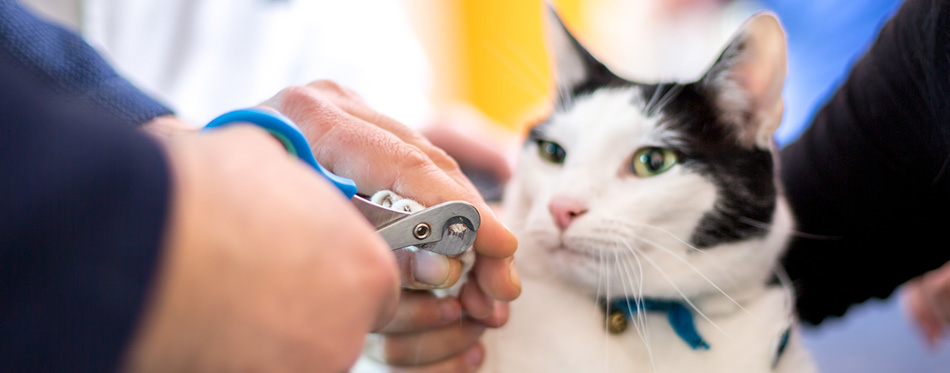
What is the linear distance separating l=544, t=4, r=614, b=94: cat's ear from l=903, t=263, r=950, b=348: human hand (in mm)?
807

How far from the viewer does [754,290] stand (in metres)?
0.74

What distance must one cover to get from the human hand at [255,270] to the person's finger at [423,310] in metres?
0.29

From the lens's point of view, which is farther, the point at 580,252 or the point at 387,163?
the point at 580,252

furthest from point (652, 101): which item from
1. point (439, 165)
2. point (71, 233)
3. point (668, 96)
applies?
point (71, 233)

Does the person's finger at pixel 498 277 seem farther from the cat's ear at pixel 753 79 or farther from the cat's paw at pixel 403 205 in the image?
the cat's ear at pixel 753 79

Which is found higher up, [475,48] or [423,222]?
[423,222]

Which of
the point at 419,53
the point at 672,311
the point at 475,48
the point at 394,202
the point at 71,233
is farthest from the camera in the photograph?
the point at 475,48

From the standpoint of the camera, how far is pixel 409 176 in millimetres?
501

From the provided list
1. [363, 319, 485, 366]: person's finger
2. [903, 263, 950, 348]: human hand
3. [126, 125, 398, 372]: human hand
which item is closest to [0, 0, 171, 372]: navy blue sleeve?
[126, 125, 398, 372]: human hand

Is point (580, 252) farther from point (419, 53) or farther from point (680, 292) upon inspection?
point (419, 53)

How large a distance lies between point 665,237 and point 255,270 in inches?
20.6

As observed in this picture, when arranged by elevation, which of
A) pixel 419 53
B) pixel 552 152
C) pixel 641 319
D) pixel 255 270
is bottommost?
pixel 419 53

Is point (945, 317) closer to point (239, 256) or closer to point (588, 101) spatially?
point (588, 101)

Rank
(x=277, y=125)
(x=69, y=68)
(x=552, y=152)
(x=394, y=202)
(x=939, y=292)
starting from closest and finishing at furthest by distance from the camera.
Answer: (x=277, y=125), (x=394, y=202), (x=69, y=68), (x=552, y=152), (x=939, y=292)
